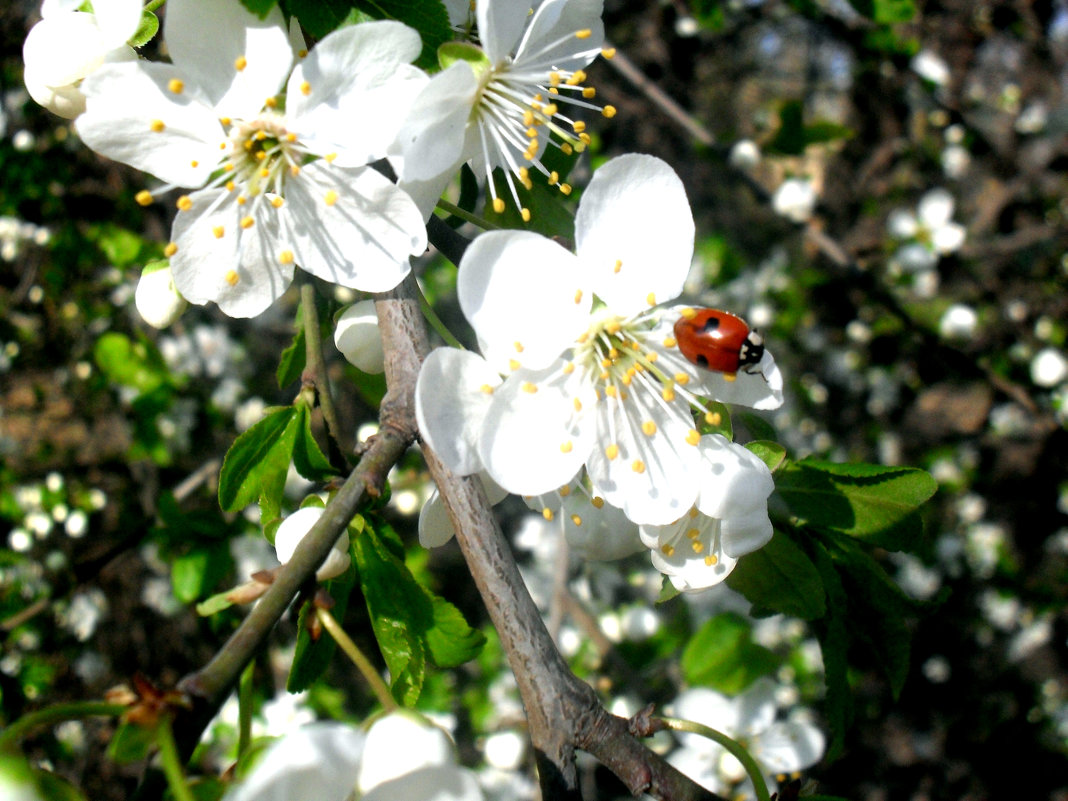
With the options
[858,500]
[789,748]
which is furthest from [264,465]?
[789,748]

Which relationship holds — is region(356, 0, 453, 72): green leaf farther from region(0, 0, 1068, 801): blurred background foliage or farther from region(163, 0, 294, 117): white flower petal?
region(0, 0, 1068, 801): blurred background foliage

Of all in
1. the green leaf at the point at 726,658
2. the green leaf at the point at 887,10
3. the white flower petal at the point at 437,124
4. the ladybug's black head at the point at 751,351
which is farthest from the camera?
the green leaf at the point at 726,658

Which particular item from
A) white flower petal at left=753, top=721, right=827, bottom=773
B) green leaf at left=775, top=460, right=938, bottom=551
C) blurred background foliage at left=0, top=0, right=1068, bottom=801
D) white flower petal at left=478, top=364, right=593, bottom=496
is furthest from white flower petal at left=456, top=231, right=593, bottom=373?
blurred background foliage at left=0, top=0, right=1068, bottom=801

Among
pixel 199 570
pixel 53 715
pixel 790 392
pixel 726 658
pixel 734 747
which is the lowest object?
pixel 790 392

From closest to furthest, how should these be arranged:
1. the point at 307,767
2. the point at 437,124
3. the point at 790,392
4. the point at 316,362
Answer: the point at 307,767 → the point at 437,124 → the point at 316,362 → the point at 790,392

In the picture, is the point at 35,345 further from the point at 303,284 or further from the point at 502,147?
the point at 502,147

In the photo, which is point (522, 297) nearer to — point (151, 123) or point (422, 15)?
point (422, 15)

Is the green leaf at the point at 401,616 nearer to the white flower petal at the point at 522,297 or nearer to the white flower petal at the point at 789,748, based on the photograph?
the white flower petal at the point at 522,297

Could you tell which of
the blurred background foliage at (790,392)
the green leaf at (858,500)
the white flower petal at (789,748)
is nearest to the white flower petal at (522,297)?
the green leaf at (858,500)
